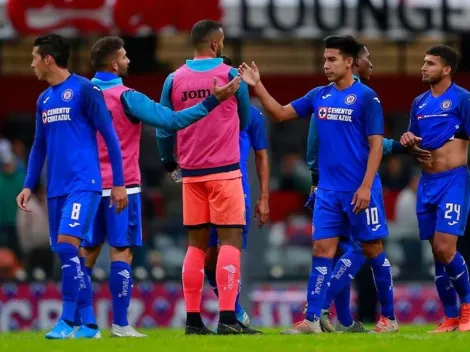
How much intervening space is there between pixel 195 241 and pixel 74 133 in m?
1.33

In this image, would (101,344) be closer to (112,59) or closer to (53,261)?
(112,59)

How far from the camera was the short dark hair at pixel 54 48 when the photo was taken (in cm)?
1249

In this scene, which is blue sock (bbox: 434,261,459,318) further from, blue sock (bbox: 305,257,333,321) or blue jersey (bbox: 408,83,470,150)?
blue sock (bbox: 305,257,333,321)

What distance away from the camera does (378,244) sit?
1288cm

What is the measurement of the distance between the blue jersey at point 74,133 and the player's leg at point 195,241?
620 millimetres

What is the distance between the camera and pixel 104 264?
2092cm

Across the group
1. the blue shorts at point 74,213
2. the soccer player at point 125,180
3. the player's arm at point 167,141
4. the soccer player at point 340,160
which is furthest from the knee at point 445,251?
the blue shorts at point 74,213

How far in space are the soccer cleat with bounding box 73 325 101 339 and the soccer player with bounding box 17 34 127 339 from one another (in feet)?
0.05

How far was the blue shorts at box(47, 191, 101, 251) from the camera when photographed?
1216 cm

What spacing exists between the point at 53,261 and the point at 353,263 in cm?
823

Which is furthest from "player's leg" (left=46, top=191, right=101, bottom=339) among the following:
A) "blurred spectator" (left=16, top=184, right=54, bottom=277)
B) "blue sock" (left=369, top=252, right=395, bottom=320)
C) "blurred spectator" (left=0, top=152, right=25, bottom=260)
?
"blurred spectator" (left=0, top=152, right=25, bottom=260)

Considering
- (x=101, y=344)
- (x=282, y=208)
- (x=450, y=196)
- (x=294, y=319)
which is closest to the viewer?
(x=101, y=344)

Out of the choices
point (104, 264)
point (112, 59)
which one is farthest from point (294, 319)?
point (112, 59)

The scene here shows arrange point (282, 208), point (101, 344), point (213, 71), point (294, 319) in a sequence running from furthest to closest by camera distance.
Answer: point (282, 208), point (294, 319), point (213, 71), point (101, 344)
